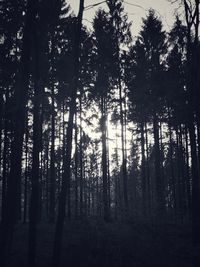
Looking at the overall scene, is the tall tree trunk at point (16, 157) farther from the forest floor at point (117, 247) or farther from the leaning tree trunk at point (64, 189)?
the forest floor at point (117, 247)

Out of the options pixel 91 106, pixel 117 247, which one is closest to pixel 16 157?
pixel 117 247

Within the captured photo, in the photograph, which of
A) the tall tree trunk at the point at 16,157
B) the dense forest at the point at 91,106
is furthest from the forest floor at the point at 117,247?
the tall tree trunk at the point at 16,157

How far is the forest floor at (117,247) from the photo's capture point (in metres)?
9.83

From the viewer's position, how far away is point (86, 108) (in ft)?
69.0

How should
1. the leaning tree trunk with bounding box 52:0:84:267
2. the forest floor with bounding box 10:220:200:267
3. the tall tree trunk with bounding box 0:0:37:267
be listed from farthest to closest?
the forest floor with bounding box 10:220:200:267 → the leaning tree trunk with bounding box 52:0:84:267 → the tall tree trunk with bounding box 0:0:37:267

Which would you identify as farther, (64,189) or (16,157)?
(64,189)

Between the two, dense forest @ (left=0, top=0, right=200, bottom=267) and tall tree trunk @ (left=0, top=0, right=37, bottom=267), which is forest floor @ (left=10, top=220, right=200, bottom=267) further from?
tall tree trunk @ (left=0, top=0, right=37, bottom=267)

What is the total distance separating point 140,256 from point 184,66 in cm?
1417

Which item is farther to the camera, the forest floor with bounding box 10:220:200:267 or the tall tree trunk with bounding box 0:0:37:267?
the forest floor with bounding box 10:220:200:267

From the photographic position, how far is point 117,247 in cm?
1140

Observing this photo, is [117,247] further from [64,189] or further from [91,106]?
[91,106]

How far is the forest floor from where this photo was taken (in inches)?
387

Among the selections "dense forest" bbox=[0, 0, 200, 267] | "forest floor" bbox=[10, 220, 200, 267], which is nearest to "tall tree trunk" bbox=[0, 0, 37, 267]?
"dense forest" bbox=[0, 0, 200, 267]

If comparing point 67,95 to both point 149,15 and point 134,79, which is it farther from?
point 149,15
